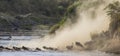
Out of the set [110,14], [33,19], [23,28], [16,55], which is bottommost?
[16,55]

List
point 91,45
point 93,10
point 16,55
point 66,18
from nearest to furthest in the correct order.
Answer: point 16,55
point 91,45
point 93,10
point 66,18

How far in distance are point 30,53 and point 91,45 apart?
24.6ft

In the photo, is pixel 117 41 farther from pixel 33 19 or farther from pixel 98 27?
pixel 33 19

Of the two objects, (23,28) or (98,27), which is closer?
(98,27)

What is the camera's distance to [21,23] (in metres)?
175

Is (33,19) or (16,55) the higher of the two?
(33,19)

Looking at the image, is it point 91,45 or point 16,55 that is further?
point 91,45

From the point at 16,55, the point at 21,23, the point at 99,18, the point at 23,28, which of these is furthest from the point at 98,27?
the point at 21,23

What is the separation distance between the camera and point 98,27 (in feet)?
246

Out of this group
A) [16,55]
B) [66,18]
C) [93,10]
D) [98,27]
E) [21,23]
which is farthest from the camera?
[21,23]

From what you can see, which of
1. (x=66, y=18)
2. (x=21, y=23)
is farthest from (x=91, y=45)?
(x=21, y=23)

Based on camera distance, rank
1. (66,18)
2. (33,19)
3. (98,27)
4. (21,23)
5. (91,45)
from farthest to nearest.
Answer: (33,19) < (21,23) < (66,18) < (98,27) < (91,45)

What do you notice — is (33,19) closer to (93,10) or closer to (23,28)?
(23,28)

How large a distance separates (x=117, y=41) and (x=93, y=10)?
1606cm
